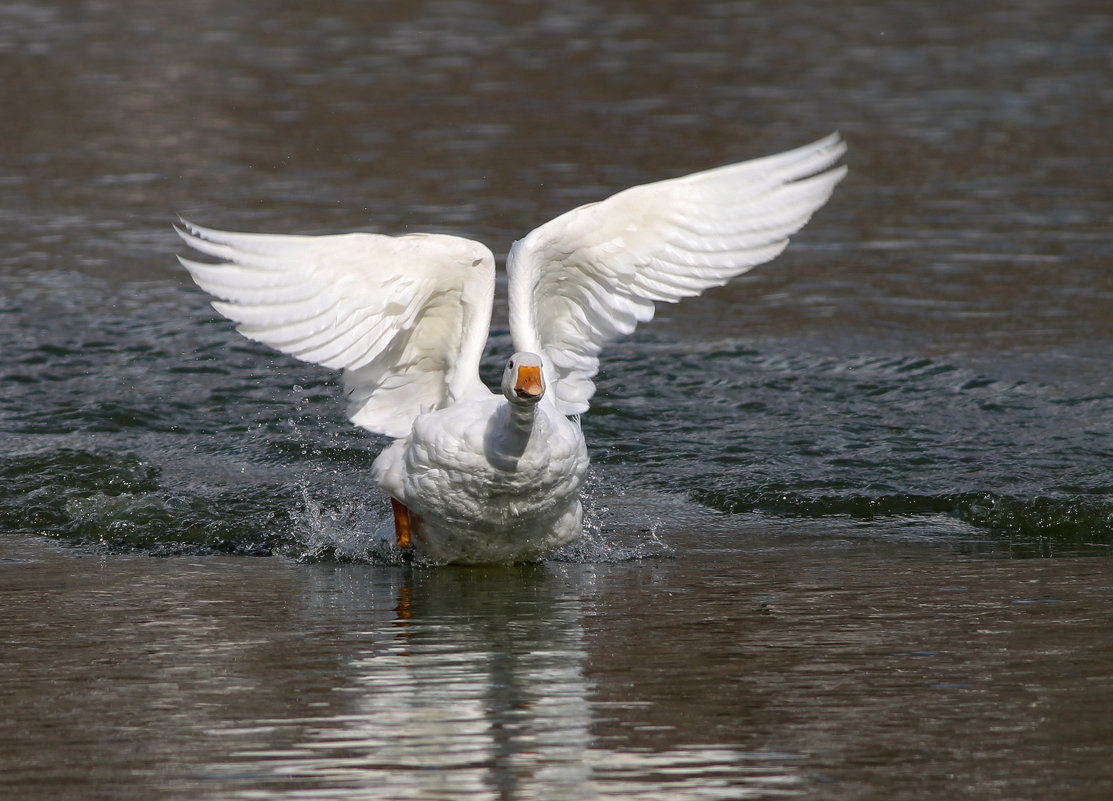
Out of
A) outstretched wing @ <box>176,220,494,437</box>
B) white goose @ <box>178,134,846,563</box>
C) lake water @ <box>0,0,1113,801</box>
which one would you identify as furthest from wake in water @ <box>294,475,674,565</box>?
outstretched wing @ <box>176,220,494,437</box>

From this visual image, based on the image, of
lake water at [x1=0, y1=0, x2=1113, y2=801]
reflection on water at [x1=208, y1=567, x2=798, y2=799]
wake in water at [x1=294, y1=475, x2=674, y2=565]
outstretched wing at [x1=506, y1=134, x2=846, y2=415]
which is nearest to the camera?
reflection on water at [x1=208, y1=567, x2=798, y2=799]

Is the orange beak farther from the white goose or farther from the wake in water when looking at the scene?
the wake in water

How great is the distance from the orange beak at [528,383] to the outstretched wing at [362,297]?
113 centimetres

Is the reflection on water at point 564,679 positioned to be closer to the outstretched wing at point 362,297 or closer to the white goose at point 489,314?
the white goose at point 489,314

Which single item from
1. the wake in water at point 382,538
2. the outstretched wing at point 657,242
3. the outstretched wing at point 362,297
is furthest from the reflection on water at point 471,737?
the outstretched wing at point 657,242

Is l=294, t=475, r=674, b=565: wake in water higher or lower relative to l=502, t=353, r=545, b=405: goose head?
lower

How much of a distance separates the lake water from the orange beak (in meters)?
1.09

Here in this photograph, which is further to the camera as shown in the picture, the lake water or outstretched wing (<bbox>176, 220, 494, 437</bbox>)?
outstretched wing (<bbox>176, 220, 494, 437</bbox>)

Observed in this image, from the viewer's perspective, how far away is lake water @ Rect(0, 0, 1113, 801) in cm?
601

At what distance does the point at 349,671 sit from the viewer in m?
6.91

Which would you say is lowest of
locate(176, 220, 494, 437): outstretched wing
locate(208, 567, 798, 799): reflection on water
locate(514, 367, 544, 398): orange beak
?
locate(208, 567, 798, 799): reflection on water

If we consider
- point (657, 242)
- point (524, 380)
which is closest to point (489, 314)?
point (657, 242)

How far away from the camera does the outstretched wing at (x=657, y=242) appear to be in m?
9.34

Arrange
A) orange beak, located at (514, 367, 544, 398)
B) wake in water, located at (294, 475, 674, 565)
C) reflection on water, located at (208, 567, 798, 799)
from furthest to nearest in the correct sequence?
wake in water, located at (294, 475, 674, 565) < orange beak, located at (514, 367, 544, 398) < reflection on water, located at (208, 567, 798, 799)
